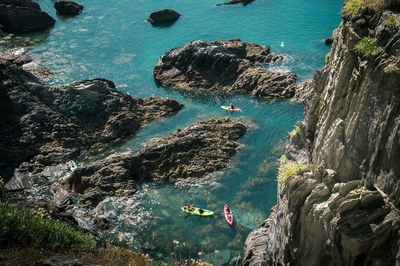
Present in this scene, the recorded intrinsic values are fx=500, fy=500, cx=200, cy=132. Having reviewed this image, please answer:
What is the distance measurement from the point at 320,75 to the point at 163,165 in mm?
22373

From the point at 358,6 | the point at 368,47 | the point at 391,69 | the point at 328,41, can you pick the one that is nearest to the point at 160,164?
the point at 358,6

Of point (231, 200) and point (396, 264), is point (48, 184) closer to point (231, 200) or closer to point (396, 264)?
point (231, 200)

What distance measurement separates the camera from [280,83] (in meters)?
53.6

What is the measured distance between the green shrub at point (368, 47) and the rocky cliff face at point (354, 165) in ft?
0.15

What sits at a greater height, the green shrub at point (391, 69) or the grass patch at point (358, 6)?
the grass patch at point (358, 6)

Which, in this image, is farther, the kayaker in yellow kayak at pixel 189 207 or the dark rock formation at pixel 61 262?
the kayaker in yellow kayak at pixel 189 207

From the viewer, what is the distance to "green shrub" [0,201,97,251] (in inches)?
763

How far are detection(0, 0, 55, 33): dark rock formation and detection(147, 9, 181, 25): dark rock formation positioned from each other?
51.0 ft

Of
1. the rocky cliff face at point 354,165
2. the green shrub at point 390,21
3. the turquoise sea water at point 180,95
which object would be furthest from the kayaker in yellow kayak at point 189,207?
the green shrub at point 390,21

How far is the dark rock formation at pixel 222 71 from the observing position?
5403 cm

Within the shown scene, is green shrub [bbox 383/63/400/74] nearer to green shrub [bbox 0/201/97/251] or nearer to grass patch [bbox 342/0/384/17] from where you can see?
grass patch [bbox 342/0/384/17]

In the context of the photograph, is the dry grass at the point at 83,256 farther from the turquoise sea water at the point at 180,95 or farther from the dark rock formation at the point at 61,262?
the turquoise sea water at the point at 180,95

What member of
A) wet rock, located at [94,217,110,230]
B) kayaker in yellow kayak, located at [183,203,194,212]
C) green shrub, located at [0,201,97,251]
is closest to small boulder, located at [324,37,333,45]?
kayaker in yellow kayak, located at [183,203,194,212]

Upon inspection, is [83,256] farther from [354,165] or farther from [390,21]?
[390,21]
